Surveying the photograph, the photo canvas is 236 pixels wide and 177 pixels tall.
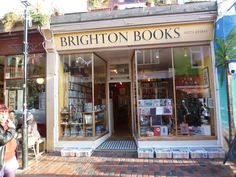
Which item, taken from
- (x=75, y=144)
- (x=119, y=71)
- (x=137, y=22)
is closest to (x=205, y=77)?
(x=137, y=22)

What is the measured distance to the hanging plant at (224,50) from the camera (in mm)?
5602

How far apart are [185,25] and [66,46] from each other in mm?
3602

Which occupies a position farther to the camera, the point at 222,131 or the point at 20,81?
the point at 20,81

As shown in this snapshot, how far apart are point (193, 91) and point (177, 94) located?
0.51 metres

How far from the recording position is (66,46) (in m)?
6.87

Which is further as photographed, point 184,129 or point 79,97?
point 79,97

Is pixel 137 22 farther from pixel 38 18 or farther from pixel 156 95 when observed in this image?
pixel 38 18

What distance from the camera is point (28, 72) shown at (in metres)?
7.26

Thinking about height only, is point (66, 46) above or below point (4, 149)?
above

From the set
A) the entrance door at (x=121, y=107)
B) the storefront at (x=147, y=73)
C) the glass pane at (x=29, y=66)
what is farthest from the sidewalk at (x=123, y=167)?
the entrance door at (x=121, y=107)

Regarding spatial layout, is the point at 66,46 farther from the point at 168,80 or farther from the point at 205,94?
the point at 205,94

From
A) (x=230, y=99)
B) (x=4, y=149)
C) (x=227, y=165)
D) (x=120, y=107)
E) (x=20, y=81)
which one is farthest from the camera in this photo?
(x=120, y=107)

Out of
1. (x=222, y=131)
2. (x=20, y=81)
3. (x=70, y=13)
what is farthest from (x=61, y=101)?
(x=222, y=131)

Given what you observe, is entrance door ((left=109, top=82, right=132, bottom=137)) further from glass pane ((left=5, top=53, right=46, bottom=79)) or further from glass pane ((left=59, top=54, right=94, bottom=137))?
glass pane ((left=5, top=53, right=46, bottom=79))
